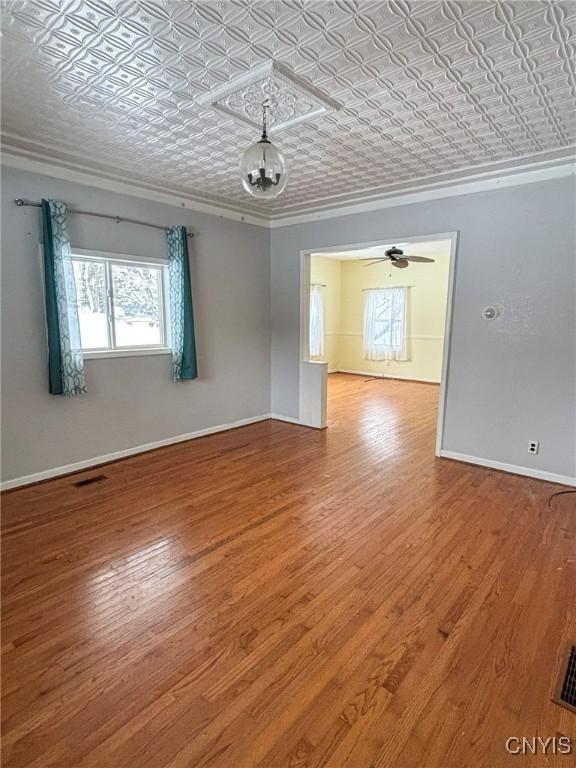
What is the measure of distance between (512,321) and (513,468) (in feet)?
4.56

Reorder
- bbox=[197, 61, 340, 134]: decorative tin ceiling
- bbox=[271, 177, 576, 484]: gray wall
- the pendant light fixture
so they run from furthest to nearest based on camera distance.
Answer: bbox=[271, 177, 576, 484]: gray wall, bbox=[197, 61, 340, 134]: decorative tin ceiling, the pendant light fixture

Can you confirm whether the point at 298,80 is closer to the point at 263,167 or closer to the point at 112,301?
the point at 263,167

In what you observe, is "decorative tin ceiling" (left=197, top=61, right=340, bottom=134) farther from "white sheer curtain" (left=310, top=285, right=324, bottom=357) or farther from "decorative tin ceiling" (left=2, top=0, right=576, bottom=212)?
"white sheer curtain" (left=310, top=285, right=324, bottom=357)

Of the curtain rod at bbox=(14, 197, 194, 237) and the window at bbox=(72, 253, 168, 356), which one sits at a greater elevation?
the curtain rod at bbox=(14, 197, 194, 237)

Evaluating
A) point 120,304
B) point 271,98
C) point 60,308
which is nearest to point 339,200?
point 271,98

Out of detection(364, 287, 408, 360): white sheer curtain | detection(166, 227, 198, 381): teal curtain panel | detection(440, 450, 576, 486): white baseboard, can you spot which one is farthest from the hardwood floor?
detection(364, 287, 408, 360): white sheer curtain

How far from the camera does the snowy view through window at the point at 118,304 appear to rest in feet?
12.5

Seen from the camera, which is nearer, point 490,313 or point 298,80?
point 298,80

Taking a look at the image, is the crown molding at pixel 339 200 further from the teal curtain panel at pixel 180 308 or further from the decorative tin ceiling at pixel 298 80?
the teal curtain panel at pixel 180 308

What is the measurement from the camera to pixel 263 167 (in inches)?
81.8

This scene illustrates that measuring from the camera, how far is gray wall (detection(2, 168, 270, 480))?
3.33 m

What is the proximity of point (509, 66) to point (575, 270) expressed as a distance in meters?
1.90

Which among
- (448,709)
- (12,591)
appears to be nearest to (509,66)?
(448,709)

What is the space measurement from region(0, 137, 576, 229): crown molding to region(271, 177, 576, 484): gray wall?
9cm
